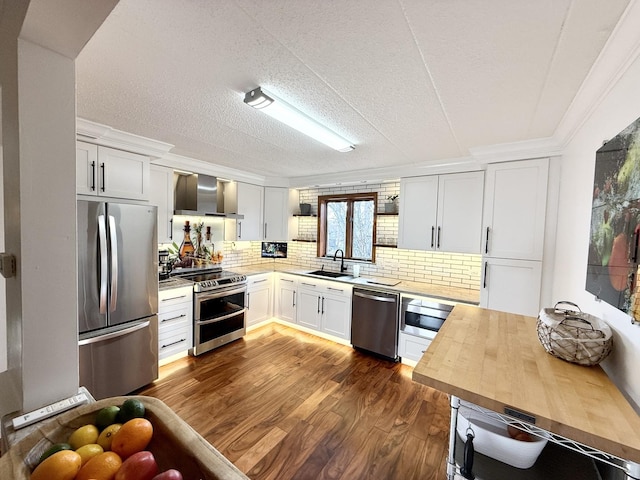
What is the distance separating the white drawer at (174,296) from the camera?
2873mm

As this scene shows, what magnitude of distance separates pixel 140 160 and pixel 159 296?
1.42 metres

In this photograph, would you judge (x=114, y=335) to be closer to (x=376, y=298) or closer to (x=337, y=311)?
(x=337, y=311)

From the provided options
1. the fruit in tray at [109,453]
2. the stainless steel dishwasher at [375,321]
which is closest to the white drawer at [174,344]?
the stainless steel dishwasher at [375,321]

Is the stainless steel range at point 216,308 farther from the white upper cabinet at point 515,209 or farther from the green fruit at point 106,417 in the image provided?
the white upper cabinet at point 515,209

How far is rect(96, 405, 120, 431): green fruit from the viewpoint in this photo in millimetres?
788

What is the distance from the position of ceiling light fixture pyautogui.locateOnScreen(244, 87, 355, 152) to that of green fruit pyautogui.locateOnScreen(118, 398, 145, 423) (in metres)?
1.60

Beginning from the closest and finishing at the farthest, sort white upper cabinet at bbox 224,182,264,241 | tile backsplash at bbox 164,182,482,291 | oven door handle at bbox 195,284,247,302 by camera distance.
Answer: oven door handle at bbox 195,284,247,302 → tile backsplash at bbox 164,182,482,291 → white upper cabinet at bbox 224,182,264,241

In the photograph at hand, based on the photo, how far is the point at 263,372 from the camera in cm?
293

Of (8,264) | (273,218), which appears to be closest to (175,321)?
(273,218)

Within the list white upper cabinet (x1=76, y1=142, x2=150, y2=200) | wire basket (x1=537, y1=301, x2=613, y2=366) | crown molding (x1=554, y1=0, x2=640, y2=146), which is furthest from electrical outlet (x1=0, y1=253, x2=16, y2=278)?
crown molding (x1=554, y1=0, x2=640, y2=146)

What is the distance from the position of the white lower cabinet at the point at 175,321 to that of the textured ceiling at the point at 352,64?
1.73 metres

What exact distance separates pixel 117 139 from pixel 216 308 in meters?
2.12

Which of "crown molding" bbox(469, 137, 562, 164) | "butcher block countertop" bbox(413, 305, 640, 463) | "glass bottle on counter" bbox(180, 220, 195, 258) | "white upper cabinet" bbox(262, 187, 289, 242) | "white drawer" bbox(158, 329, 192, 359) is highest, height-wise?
"crown molding" bbox(469, 137, 562, 164)

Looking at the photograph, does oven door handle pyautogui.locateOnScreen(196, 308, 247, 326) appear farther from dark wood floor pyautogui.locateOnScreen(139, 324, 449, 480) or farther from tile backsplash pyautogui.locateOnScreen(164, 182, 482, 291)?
tile backsplash pyautogui.locateOnScreen(164, 182, 482, 291)
